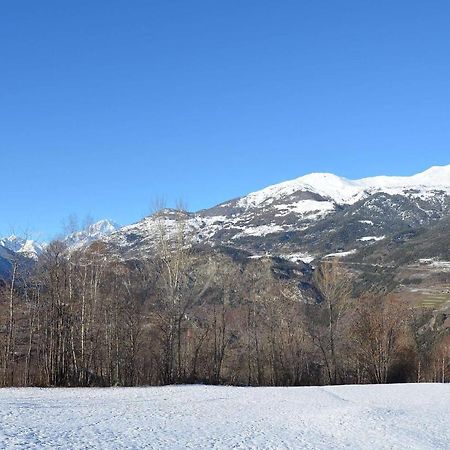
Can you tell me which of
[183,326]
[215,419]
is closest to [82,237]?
[183,326]

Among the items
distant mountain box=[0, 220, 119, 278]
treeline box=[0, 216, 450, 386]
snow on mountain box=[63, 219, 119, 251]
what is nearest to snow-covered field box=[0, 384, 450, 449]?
treeline box=[0, 216, 450, 386]

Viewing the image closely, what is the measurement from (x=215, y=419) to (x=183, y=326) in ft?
86.0

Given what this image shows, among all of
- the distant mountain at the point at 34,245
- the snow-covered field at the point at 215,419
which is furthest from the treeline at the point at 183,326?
the snow-covered field at the point at 215,419

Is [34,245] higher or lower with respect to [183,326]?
higher

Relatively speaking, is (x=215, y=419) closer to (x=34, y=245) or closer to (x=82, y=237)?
(x=34, y=245)

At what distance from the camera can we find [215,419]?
84.6 feet

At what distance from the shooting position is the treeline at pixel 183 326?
1620 inches

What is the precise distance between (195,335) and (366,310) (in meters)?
22.3

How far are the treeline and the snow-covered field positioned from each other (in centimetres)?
902

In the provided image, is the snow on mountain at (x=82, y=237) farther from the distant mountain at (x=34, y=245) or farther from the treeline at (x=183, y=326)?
the treeline at (x=183, y=326)

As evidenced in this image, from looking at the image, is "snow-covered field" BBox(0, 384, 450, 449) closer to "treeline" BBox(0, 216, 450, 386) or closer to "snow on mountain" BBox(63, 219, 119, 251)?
"treeline" BBox(0, 216, 450, 386)

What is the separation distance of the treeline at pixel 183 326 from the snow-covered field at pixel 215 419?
9019 mm

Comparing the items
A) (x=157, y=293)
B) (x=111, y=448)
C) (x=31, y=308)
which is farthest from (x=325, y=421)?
(x=31, y=308)

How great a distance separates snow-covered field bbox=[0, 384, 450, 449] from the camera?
20141mm
